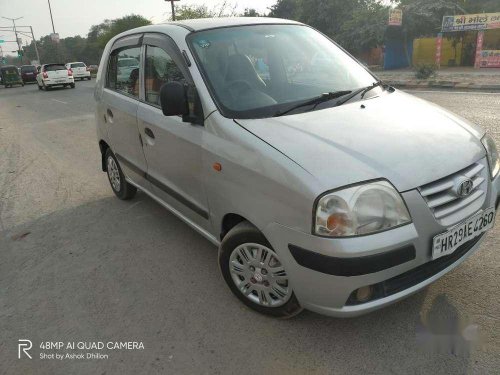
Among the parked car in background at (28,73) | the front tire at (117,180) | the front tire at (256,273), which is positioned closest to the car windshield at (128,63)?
the front tire at (117,180)

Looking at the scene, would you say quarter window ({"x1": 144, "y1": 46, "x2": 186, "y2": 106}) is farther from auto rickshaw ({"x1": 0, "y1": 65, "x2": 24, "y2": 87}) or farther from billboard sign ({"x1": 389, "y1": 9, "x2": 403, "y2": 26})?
auto rickshaw ({"x1": 0, "y1": 65, "x2": 24, "y2": 87})

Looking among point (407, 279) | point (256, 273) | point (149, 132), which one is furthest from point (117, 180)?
point (407, 279)

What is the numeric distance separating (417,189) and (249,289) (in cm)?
120

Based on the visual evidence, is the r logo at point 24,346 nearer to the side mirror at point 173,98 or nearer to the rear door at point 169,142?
the rear door at point 169,142

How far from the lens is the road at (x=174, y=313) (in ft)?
7.54

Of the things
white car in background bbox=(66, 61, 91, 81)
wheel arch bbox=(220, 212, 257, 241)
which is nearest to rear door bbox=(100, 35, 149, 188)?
wheel arch bbox=(220, 212, 257, 241)

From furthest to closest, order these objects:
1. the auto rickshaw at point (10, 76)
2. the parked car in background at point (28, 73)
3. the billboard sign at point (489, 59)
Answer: the parked car in background at point (28, 73)
the auto rickshaw at point (10, 76)
the billboard sign at point (489, 59)

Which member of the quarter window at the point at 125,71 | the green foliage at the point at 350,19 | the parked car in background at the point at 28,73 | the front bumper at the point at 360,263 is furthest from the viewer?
the parked car in background at the point at 28,73

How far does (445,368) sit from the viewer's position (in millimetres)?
2154

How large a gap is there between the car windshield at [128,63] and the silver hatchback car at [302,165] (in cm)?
6

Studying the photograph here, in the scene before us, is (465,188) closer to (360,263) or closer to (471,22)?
(360,263)

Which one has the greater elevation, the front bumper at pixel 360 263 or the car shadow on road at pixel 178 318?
the front bumper at pixel 360 263

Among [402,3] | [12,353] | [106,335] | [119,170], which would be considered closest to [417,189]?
[106,335]

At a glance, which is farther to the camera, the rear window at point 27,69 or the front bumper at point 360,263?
the rear window at point 27,69
